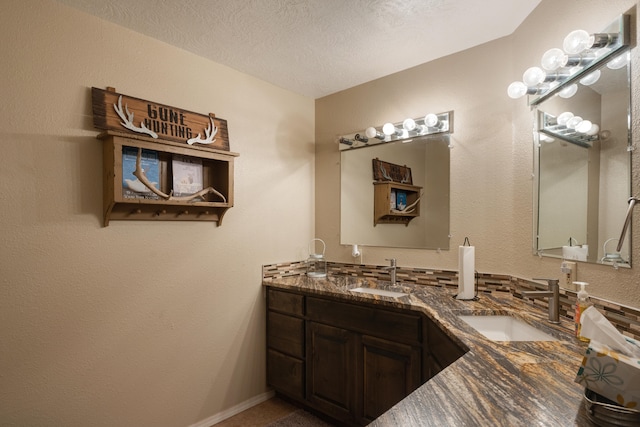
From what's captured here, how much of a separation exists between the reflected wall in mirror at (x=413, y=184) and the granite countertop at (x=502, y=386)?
889mm

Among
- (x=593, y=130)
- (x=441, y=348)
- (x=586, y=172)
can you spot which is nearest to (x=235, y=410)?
(x=441, y=348)

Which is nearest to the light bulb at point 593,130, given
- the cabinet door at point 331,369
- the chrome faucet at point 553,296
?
the chrome faucet at point 553,296

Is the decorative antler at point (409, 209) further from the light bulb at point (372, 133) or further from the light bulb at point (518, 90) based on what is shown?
the light bulb at point (518, 90)

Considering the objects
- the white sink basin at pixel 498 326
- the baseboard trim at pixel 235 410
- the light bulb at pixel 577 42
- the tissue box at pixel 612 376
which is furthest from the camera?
the baseboard trim at pixel 235 410

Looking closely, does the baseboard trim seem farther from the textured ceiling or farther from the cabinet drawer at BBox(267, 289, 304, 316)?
the textured ceiling

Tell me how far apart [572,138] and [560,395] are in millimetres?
1221

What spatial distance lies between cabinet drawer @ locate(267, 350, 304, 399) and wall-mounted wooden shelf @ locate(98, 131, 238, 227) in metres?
1.12

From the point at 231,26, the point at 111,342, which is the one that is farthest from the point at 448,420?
the point at 231,26

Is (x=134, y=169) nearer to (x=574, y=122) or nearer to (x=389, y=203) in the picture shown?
(x=389, y=203)

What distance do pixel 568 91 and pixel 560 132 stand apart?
0.19 m

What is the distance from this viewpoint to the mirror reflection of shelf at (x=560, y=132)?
1.49 metres

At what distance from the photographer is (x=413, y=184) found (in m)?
2.52

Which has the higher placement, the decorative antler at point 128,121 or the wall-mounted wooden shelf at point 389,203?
the decorative antler at point 128,121

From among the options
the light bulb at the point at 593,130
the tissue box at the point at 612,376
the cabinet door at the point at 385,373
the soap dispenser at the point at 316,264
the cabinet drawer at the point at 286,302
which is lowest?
the cabinet door at the point at 385,373
